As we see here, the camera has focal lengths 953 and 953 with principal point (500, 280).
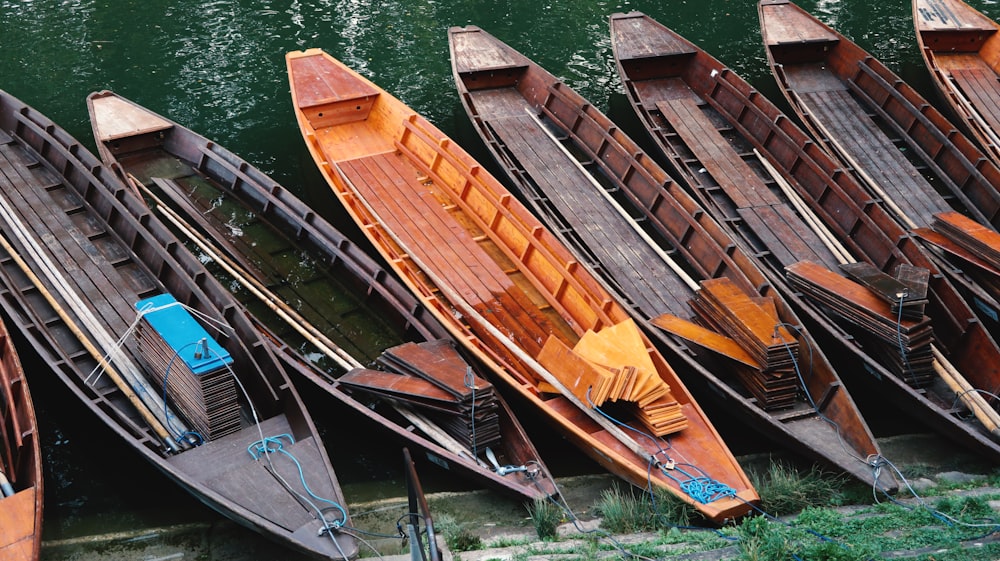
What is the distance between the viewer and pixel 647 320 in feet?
42.1

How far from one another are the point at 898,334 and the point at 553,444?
457 cm

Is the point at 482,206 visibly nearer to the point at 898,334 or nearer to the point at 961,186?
the point at 898,334

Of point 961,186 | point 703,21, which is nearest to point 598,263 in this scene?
point 961,186

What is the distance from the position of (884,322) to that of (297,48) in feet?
53.0

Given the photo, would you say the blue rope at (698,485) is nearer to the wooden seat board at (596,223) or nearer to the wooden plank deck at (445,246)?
the wooden plank deck at (445,246)

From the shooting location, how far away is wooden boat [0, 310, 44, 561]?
9266 millimetres

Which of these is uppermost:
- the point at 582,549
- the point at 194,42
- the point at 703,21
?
the point at 703,21

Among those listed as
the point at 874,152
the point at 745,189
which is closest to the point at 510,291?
the point at 745,189

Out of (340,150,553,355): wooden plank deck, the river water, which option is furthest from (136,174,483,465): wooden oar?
the river water

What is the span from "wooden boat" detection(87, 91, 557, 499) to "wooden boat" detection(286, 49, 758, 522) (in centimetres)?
53

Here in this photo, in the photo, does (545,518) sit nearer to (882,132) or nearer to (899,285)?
(899,285)

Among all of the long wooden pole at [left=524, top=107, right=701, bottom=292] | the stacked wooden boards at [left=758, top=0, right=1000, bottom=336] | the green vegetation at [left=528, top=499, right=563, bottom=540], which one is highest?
the stacked wooden boards at [left=758, top=0, right=1000, bottom=336]

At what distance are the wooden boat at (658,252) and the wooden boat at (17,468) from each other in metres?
7.48

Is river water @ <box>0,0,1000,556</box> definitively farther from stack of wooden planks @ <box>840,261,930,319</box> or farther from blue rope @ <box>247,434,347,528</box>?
stack of wooden planks @ <box>840,261,930,319</box>
